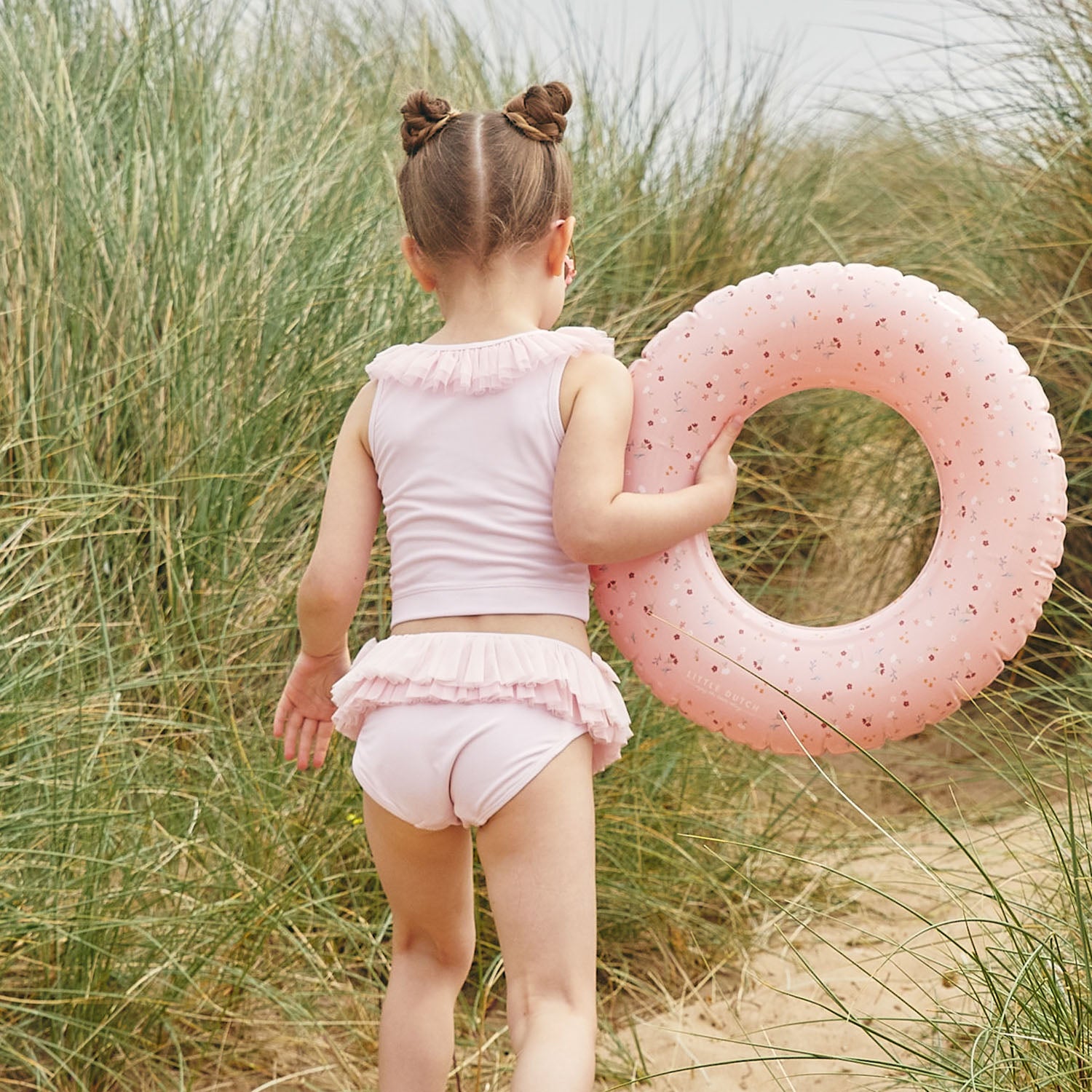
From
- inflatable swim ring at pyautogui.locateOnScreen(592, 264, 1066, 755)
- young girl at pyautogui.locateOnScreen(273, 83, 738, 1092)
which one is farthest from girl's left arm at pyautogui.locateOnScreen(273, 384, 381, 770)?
inflatable swim ring at pyautogui.locateOnScreen(592, 264, 1066, 755)

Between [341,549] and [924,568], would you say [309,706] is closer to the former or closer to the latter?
[341,549]

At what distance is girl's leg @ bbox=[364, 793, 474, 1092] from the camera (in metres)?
1.99

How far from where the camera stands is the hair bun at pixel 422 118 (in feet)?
6.55

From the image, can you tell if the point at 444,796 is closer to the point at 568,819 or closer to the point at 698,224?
the point at 568,819

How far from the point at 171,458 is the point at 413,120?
1.51m

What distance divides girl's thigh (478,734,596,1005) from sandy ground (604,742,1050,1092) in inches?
25.2

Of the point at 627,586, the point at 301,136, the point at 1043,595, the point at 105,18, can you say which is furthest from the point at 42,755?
the point at 105,18

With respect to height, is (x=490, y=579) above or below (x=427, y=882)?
above

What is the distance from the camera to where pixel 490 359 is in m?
1.92

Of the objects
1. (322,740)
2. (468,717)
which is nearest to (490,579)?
(468,717)

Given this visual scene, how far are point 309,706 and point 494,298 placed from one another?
74 cm

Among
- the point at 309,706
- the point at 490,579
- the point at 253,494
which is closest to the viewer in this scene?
the point at 490,579

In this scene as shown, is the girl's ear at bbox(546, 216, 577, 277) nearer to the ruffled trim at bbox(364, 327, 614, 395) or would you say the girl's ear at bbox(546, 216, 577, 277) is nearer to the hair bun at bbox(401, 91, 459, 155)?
the ruffled trim at bbox(364, 327, 614, 395)

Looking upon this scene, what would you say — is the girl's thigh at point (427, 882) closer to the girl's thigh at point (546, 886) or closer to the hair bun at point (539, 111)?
the girl's thigh at point (546, 886)
